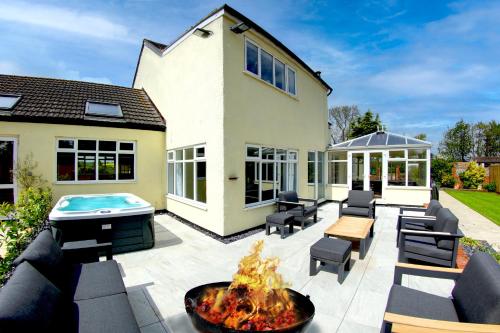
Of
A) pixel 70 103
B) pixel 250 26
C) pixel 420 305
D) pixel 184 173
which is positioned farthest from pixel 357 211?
pixel 70 103

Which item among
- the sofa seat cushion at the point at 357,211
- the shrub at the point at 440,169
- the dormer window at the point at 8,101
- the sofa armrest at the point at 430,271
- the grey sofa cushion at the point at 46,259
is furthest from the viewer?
the shrub at the point at 440,169

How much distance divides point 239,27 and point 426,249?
23.4 feet

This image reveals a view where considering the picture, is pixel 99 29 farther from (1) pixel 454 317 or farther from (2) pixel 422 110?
(2) pixel 422 110

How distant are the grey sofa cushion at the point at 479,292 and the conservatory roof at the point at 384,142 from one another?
436 inches

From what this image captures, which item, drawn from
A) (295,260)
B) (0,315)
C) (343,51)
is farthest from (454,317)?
(343,51)

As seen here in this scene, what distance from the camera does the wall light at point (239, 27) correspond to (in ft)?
22.2

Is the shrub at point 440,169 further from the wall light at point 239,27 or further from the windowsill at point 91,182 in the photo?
the windowsill at point 91,182

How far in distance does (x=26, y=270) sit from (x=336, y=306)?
3.93m

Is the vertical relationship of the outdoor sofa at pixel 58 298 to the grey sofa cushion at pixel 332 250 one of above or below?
above

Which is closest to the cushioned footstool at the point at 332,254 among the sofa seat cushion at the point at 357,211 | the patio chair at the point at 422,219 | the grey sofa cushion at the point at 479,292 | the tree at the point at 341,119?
the grey sofa cushion at the point at 479,292

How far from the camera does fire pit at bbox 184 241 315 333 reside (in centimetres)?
225

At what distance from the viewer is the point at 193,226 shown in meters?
8.41

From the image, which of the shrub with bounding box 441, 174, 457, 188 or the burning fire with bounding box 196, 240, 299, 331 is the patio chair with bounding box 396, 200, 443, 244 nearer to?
the burning fire with bounding box 196, 240, 299, 331

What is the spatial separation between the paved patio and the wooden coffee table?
0.42 m
